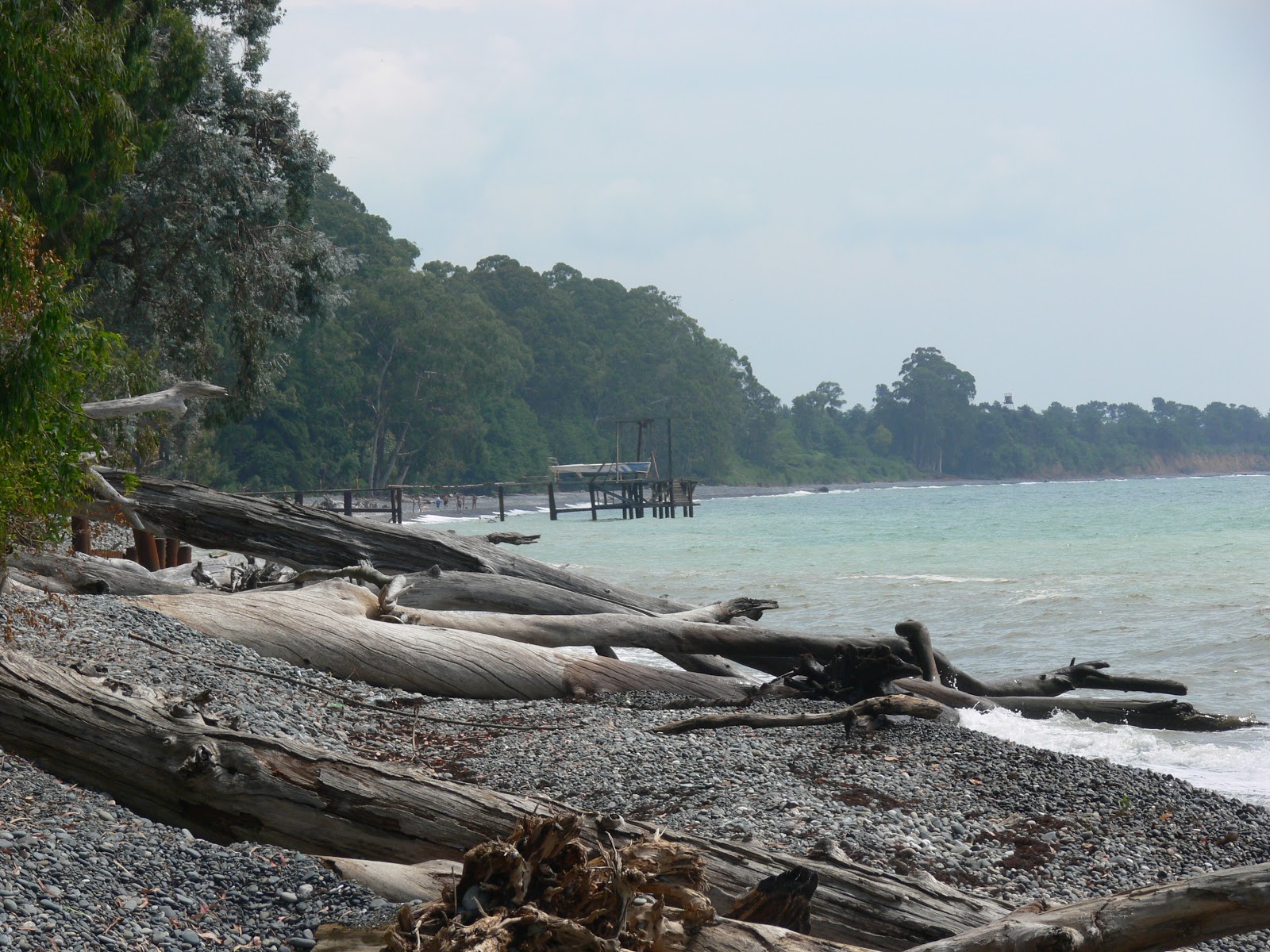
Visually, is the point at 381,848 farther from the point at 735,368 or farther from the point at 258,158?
the point at 735,368

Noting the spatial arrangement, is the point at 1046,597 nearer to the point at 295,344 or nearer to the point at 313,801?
the point at 313,801

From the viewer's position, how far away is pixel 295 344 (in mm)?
56594

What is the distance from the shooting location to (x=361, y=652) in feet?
24.7

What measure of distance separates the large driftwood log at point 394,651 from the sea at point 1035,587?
2985 mm

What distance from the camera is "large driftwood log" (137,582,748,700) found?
7520mm

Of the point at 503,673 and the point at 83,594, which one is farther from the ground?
the point at 83,594

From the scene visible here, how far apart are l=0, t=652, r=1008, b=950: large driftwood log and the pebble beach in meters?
0.11

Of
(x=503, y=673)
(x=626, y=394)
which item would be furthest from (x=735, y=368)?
(x=503, y=673)

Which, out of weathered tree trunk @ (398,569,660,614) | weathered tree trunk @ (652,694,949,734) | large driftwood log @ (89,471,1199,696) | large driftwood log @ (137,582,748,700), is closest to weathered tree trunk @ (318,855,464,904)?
weathered tree trunk @ (652,694,949,734)

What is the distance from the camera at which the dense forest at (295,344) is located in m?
4.98

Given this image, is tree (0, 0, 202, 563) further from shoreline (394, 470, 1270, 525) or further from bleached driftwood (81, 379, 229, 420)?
shoreline (394, 470, 1270, 525)

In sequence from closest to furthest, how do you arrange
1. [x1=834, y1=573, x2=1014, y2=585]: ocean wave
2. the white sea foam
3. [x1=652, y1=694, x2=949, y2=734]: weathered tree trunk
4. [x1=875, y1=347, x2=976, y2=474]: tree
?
[x1=652, y1=694, x2=949, y2=734]: weathered tree trunk < the white sea foam < [x1=834, y1=573, x2=1014, y2=585]: ocean wave < [x1=875, y1=347, x2=976, y2=474]: tree

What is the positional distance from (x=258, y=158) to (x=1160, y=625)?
53.2 feet

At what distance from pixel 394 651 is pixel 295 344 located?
52.1 metres
